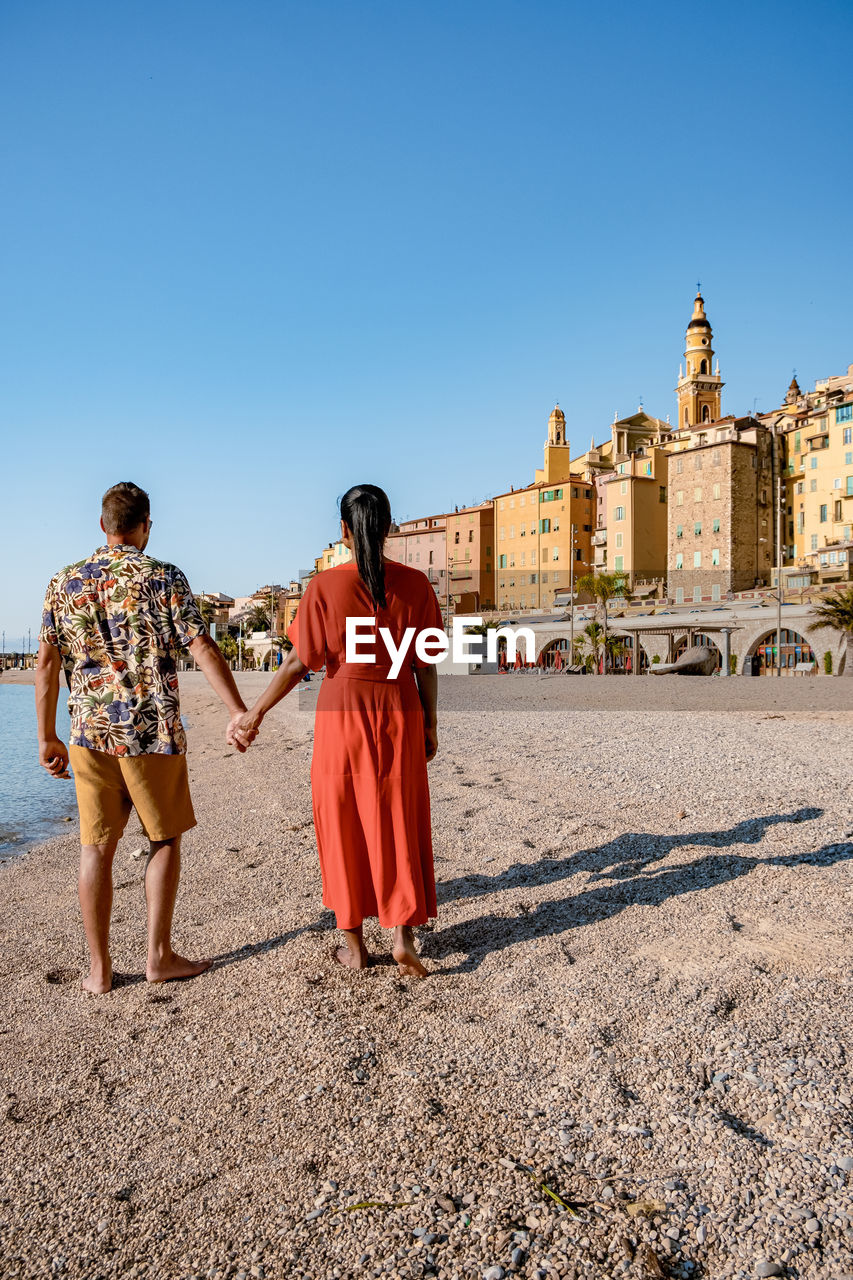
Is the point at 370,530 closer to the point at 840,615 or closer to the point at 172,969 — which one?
the point at 172,969

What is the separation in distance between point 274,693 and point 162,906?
0.98m

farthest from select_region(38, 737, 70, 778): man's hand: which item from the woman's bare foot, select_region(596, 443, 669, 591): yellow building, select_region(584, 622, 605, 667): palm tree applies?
select_region(596, 443, 669, 591): yellow building

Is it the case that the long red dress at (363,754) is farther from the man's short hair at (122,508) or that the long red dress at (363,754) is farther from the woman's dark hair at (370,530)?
the man's short hair at (122,508)

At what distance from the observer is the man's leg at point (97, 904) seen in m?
3.44

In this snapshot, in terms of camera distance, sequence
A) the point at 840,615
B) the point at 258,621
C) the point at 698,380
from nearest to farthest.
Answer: the point at 840,615 → the point at 698,380 → the point at 258,621

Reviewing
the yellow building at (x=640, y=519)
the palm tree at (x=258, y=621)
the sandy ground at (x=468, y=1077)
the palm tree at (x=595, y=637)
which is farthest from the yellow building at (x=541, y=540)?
the sandy ground at (x=468, y=1077)

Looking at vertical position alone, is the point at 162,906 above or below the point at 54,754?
below

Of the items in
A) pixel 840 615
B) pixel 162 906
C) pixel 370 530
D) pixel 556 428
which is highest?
pixel 556 428

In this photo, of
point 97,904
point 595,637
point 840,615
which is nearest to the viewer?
point 97,904

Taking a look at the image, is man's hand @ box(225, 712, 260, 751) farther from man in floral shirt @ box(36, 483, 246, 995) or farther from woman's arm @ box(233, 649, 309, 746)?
man in floral shirt @ box(36, 483, 246, 995)

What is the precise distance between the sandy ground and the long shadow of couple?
0.02 meters

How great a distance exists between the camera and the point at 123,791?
11.4 feet

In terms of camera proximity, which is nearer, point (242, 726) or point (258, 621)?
point (242, 726)

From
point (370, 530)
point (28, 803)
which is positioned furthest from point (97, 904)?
point (28, 803)
